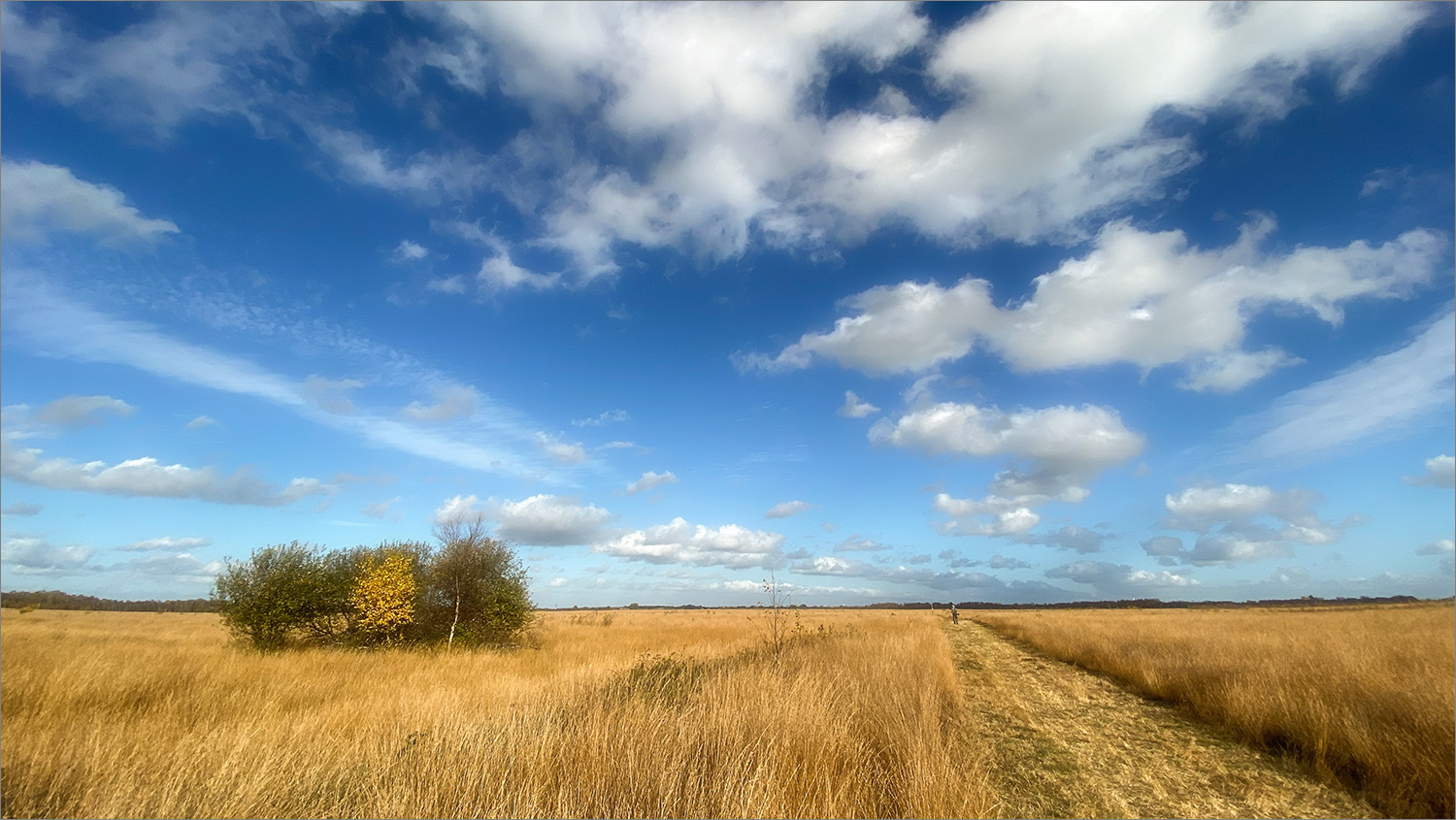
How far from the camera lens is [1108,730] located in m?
8.81

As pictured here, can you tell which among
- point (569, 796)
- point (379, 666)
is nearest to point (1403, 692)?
point (569, 796)

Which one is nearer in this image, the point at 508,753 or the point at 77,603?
the point at 508,753

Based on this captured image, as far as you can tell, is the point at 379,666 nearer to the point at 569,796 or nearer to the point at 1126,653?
the point at 569,796

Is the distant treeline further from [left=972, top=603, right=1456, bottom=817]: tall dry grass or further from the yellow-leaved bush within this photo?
[left=972, top=603, right=1456, bottom=817]: tall dry grass

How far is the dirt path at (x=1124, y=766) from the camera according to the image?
580 centimetres

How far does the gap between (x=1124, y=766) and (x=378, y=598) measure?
22.4 metres

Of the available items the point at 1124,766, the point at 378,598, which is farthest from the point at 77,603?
the point at 1124,766

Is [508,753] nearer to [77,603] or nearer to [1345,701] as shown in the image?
[1345,701]

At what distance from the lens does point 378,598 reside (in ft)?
67.0

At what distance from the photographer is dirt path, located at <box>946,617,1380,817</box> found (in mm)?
5801

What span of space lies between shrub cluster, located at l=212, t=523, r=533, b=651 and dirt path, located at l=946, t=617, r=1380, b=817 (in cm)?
1952

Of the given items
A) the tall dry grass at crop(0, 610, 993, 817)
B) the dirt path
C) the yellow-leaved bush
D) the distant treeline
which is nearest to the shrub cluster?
the yellow-leaved bush

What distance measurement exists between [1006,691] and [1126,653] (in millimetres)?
6332

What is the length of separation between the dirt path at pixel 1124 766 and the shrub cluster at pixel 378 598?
1952cm
